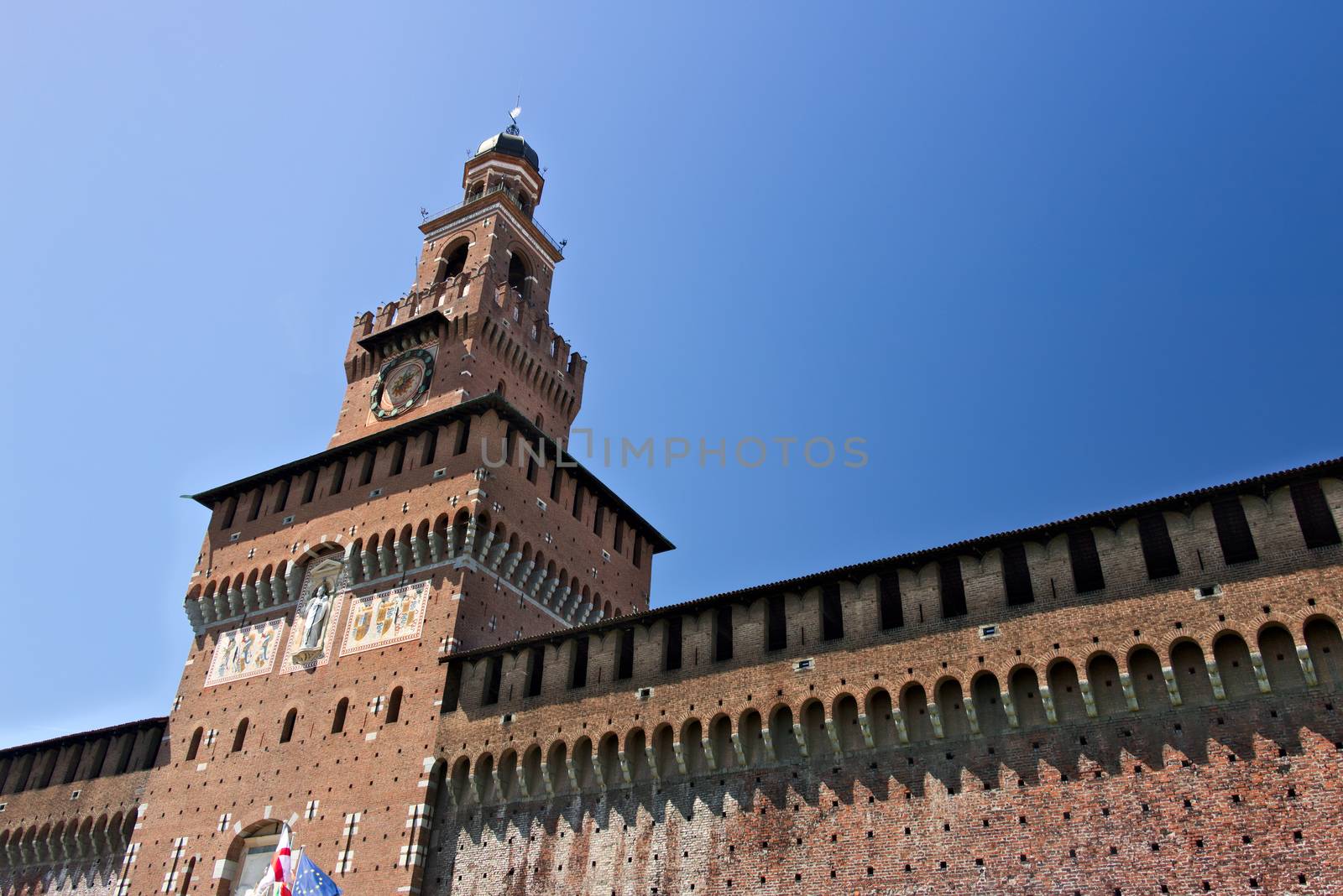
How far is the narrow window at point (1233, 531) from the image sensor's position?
57.4ft

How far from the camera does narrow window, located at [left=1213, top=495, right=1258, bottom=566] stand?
17484mm

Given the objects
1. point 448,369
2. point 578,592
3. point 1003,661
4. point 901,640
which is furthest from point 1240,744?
point 448,369

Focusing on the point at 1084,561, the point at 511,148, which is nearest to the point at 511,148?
the point at 511,148

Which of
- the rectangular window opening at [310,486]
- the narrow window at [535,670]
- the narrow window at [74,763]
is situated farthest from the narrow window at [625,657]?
the narrow window at [74,763]

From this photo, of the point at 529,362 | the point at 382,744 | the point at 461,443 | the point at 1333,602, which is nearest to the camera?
the point at 1333,602

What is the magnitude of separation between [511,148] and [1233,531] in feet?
105

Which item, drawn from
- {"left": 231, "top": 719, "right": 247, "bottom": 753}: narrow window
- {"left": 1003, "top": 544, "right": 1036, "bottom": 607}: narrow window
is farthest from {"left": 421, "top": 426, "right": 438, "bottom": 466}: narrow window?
{"left": 1003, "top": 544, "right": 1036, "bottom": 607}: narrow window

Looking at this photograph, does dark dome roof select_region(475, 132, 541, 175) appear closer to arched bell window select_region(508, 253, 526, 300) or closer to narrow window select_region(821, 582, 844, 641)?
arched bell window select_region(508, 253, 526, 300)

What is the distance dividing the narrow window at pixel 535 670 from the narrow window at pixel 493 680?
0.80m

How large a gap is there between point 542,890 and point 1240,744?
13404 millimetres

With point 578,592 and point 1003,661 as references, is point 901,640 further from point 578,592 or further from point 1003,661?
point 578,592

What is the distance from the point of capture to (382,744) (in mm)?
25312

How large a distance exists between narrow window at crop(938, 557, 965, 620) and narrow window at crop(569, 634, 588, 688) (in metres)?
8.33

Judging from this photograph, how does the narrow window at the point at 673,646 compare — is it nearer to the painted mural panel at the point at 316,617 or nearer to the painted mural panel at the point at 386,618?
the painted mural panel at the point at 386,618
